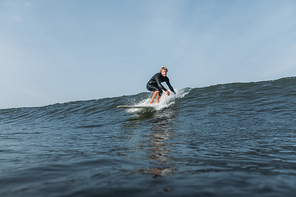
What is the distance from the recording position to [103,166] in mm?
2406

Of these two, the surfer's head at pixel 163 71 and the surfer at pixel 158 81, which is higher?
the surfer's head at pixel 163 71

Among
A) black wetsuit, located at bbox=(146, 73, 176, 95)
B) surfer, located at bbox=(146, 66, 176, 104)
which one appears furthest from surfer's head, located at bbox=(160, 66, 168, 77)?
black wetsuit, located at bbox=(146, 73, 176, 95)

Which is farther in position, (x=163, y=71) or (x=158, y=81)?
(x=163, y=71)

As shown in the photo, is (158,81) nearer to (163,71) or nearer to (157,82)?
(157,82)

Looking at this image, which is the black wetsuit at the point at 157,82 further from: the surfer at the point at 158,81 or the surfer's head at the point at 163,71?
the surfer's head at the point at 163,71

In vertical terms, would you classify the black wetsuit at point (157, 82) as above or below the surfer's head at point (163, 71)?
below

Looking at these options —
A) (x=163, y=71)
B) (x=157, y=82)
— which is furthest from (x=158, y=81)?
(x=163, y=71)

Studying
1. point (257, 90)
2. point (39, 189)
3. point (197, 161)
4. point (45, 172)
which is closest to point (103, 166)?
point (45, 172)

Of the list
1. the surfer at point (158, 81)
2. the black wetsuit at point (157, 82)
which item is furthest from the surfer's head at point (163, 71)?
the black wetsuit at point (157, 82)

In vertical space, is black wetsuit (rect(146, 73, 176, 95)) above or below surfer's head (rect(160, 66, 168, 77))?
below

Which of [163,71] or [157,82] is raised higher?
[163,71]

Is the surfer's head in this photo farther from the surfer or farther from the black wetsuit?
the black wetsuit

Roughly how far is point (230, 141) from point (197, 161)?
1826mm

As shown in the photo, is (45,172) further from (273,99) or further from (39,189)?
(273,99)
